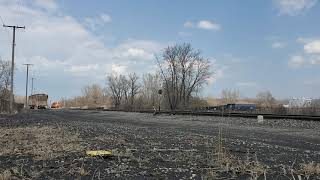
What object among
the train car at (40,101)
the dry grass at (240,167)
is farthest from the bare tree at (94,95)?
the dry grass at (240,167)

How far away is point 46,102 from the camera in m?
105

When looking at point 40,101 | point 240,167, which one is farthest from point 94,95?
point 240,167

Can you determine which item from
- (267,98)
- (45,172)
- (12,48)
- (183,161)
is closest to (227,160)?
(183,161)

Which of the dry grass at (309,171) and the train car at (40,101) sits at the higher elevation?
the train car at (40,101)

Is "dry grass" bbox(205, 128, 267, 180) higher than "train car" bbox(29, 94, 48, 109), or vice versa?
"train car" bbox(29, 94, 48, 109)

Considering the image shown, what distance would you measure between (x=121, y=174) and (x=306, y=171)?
11.4 ft

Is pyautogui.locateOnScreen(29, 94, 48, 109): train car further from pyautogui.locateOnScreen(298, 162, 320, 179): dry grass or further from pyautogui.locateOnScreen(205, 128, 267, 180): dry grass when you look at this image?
pyautogui.locateOnScreen(298, 162, 320, 179): dry grass

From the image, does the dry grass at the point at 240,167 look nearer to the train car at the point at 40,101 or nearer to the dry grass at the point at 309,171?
the dry grass at the point at 309,171

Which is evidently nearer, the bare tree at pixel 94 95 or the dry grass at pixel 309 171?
the dry grass at pixel 309 171

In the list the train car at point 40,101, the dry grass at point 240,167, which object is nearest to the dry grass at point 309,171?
the dry grass at point 240,167

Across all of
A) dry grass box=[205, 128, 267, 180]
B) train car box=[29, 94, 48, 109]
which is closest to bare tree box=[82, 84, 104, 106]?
train car box=[29, 94, 48, 109]

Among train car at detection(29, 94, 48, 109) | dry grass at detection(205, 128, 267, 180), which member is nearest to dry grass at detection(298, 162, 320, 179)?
dry grass at detection(205, 128, 267, 180)

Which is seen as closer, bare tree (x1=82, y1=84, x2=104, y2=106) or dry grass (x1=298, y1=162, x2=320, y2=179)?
dry grass (x1=298, y1=162, x2=320, y2=179)

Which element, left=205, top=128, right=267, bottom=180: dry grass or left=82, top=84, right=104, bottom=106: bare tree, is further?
left=82, top=84, right=104, bottom=106: bare tree
